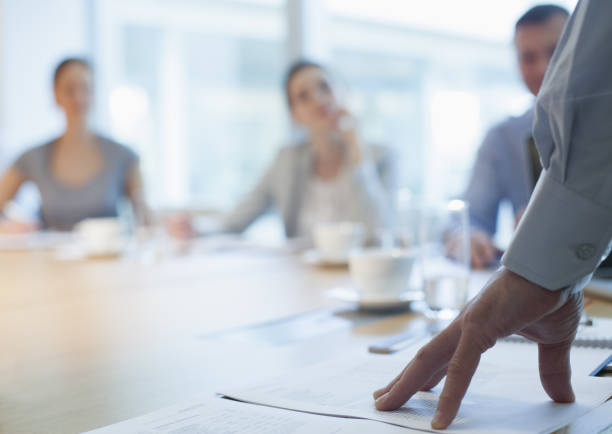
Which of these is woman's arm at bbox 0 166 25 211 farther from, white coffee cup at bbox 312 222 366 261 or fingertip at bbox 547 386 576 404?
fingertip at bbox 547 386 576 404

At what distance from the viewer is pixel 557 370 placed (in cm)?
63

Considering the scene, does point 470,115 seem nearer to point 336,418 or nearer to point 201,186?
point 201,186

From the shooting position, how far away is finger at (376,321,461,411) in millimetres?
623

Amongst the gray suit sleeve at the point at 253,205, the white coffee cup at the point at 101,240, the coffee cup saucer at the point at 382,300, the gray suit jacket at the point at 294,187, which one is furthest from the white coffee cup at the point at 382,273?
the gray suit sleeve at the point at 253,205

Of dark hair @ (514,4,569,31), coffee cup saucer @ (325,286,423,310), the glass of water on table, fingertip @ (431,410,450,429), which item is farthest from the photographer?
dark hair @ (514,4,569,31)

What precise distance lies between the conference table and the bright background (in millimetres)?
2948

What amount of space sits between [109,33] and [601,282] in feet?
15.2

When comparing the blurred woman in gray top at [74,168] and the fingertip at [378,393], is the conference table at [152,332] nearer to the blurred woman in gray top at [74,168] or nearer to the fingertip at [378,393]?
the fingertip at [378,393]

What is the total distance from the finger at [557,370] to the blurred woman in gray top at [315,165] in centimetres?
209

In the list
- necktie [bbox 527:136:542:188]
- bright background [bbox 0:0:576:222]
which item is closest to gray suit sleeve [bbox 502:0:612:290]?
necktie [bbox 527:136:542:188]

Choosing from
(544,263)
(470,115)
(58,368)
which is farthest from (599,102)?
(470,115)

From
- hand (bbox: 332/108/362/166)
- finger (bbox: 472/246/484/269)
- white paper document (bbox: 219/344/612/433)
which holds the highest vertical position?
hand (bbox: 332/108/362/166)

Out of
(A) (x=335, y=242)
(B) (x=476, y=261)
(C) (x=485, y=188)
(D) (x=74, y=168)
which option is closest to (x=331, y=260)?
(A) (x=335, y=242)

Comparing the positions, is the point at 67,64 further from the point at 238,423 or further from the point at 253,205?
the point at 238,423
